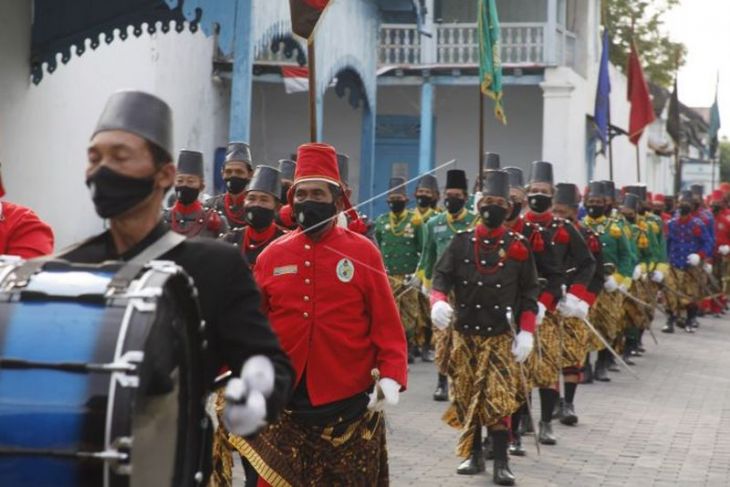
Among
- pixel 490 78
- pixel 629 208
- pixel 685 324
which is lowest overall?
pixel 685 324

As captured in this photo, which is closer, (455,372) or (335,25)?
(455,372)

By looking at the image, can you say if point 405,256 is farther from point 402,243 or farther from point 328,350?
point 328,350

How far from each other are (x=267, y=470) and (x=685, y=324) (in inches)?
739

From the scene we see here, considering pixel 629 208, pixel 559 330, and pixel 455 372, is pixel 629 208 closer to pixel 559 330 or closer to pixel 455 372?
pixel 559 330

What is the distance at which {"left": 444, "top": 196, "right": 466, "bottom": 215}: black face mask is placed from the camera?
15711 millimetres

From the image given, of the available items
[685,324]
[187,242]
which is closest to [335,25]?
[685,324]

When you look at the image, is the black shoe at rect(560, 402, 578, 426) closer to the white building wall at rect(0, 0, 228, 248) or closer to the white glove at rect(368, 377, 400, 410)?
the white building wall at rect(0, 0, 228, 248)

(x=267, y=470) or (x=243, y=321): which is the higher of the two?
(x=243, y=321)

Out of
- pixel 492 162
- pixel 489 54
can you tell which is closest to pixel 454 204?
pixel 489 54

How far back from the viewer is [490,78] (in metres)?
17.2

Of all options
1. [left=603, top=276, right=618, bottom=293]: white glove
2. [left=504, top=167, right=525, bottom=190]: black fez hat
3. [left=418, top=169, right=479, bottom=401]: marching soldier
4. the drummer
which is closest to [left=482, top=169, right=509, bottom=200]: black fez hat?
[left=504, top=167, right=525, bottom=190]: black fez hat

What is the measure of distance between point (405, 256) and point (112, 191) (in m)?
14.2

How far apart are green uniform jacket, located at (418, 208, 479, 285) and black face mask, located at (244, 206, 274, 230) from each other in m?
5.84

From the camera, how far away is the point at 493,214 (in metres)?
10.7
